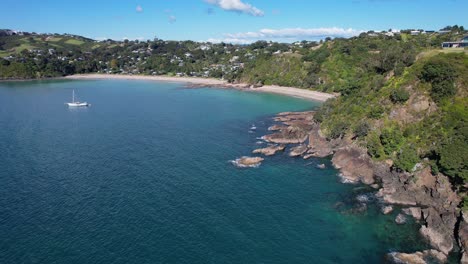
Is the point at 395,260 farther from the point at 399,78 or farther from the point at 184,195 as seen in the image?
the point at 399,78

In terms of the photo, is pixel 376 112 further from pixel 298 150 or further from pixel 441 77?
pixel 298 150

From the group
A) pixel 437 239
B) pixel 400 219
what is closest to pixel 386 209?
pixel 400 219

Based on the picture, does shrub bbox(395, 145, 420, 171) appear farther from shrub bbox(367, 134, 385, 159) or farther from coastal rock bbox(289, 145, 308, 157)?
coastal rock bbox(289, 145, 308, 157)

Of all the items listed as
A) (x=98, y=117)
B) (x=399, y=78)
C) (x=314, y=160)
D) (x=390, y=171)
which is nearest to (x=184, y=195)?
(x=314, y=160)

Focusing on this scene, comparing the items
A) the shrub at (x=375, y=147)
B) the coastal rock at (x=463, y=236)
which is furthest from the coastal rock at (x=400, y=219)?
the shrub at (x=375, y=147)

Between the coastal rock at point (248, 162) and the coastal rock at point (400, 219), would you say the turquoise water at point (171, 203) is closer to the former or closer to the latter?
the coastal rock at point (400, 219)

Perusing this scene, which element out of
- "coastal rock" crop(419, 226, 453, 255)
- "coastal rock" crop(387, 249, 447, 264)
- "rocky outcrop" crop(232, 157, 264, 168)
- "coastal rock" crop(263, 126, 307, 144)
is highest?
"coastal rock" crop(263, 126, 307, 144)

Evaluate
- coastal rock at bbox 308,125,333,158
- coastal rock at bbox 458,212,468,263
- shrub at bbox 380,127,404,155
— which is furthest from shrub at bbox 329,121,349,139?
coastal rock at bbox 458,212,468,263
